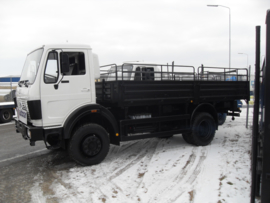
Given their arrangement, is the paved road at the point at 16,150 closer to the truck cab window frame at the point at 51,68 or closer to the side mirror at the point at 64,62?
the truck cab window frame at the point at 51,68

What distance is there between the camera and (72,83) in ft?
18.0

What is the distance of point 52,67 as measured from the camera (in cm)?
531

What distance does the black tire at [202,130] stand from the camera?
725 centimetres

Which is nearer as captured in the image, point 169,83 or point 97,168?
point 97,168

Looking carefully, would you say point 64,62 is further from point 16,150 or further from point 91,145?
point 16,150

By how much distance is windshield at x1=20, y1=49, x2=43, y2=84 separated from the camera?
212 inches

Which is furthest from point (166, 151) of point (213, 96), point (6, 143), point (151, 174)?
point (6, 143)

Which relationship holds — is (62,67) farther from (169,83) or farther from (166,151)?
(166,151)

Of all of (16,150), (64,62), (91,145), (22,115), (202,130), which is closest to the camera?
(64,62)

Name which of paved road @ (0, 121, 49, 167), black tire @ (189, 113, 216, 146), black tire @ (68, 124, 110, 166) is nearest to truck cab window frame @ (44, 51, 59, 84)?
black tire @ (68, 124, 110, 166)

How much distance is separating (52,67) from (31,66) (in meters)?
0.71

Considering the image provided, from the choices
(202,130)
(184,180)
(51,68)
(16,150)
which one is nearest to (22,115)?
(51,68)

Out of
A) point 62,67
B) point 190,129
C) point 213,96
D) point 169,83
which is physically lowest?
point 190,129

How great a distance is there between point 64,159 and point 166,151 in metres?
2.81
